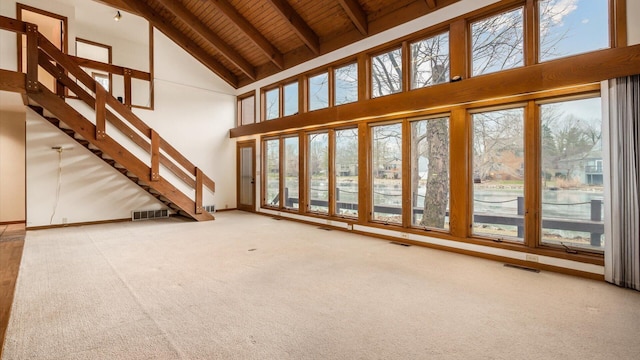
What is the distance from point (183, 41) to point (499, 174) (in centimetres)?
839

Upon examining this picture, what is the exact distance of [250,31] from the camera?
726 cm

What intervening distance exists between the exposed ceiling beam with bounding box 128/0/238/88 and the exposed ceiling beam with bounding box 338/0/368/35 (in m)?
4.92

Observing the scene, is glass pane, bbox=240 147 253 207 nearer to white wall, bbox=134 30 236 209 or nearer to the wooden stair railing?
white wall, bbox=134 30 236 209

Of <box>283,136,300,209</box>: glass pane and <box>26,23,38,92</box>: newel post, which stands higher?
<box>26,23,38,92</box>: newel post

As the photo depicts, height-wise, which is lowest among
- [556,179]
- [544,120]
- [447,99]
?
[556,179]

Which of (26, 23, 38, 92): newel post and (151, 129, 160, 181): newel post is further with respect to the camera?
(151, 129, 160, 181): newel post

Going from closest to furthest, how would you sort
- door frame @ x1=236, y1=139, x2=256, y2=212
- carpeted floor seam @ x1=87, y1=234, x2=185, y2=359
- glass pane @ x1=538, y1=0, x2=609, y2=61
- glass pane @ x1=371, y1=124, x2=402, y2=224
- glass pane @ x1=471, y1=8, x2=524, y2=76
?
carpeted floor seam @ x1=87, y1=234, x2=185, y2=359 < glass pane @ x1=538, y1=0, x2=609, y2=61 < glass pane @ x1=471, y1=8, x2=524, y2=76 < glass pane @ x1=371, y1=124, x2=402, y2=224 < door frame @ x1=236, y1=139, x2=256, y2=212

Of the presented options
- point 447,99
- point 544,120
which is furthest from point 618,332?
point 447,99

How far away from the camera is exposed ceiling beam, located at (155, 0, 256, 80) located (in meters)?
7.26

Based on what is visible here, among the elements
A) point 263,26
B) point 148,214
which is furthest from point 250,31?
point 148,214

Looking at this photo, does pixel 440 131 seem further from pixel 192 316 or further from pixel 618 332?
pixel 192 316

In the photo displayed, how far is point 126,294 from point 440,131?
486 cm

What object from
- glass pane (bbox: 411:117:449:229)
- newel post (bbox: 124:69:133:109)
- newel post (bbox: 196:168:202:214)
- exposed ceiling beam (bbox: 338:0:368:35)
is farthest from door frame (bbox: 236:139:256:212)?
glass pane (bbox: 411:117:449:229)

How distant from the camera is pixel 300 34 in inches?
257
